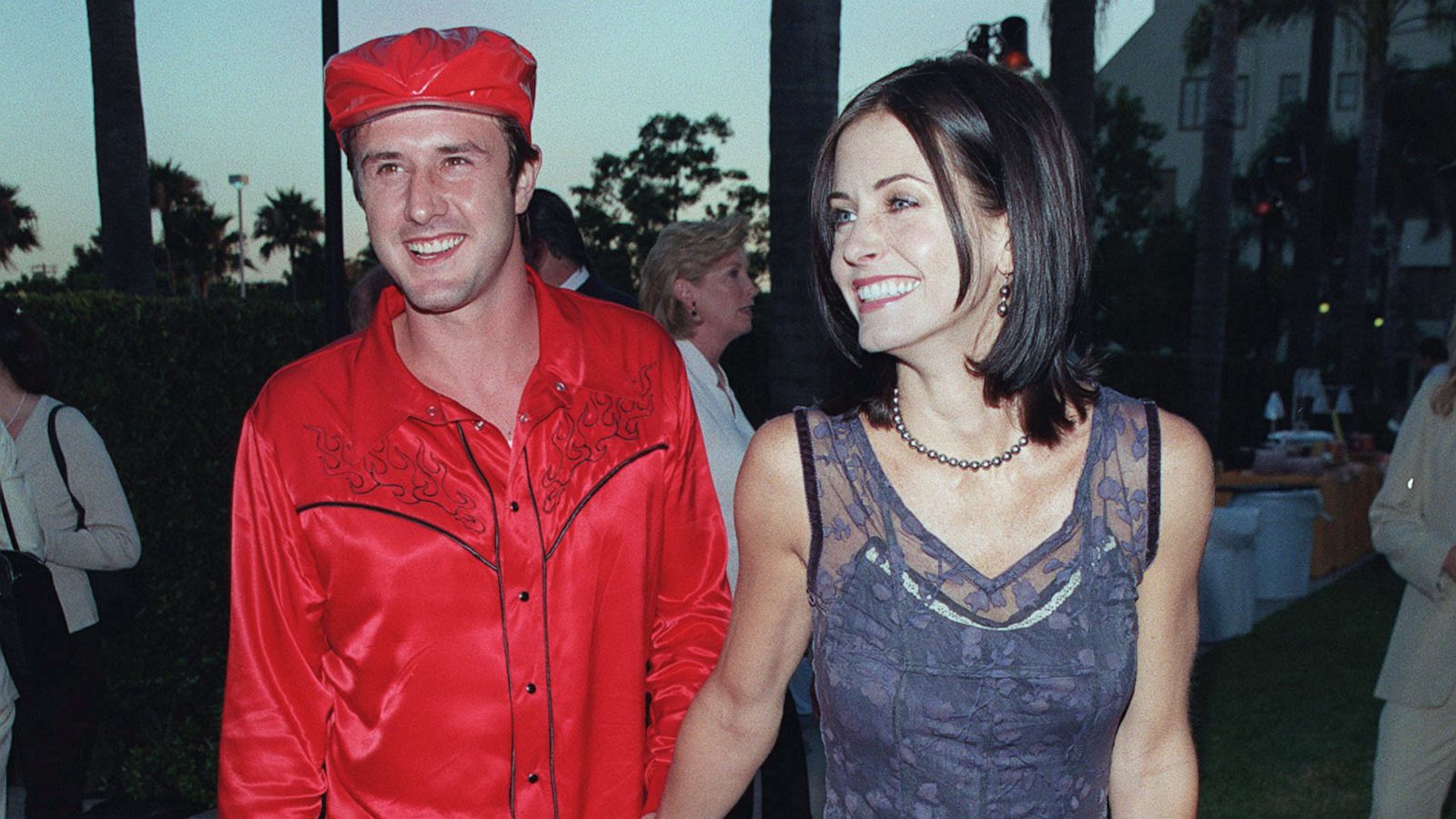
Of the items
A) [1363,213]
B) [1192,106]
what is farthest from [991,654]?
[1192,106]

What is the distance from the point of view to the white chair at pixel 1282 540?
10719mm

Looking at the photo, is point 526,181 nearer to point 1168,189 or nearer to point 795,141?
point 795,141

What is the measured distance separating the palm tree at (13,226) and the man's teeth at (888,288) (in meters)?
46.4

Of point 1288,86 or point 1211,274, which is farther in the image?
point 1288,86

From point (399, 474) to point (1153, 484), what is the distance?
132 cm

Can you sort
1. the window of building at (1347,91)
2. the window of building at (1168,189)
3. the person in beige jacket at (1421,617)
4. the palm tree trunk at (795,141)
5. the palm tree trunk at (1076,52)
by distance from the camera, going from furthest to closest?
the window of building at (1168,189)
the window of building at (1347,91)
the palm tree trunk at (1076,52)
the palm tree trunk at (795,141)
the person in beige jacket at (1421,617)

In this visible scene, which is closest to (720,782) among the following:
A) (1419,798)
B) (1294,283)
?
(1419,798)

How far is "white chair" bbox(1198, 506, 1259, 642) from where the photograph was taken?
8.89 meters

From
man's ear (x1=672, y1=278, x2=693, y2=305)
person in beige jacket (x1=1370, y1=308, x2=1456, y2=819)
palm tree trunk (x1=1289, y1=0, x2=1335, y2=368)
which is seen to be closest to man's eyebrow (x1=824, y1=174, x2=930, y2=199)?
man's ear (x1=672, y1=278, x2=693, y2=305)

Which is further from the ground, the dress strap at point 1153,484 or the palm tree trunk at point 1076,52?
the palm tree trunk at point 1076,52

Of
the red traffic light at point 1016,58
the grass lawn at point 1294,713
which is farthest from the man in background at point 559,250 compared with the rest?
the red traffic light at point 1016,58

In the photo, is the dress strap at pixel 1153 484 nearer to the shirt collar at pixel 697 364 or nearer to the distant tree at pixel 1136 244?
the shirt collar at pixel 697 364

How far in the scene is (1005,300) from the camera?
2045 mm

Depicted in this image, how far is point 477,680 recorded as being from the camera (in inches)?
87.7
